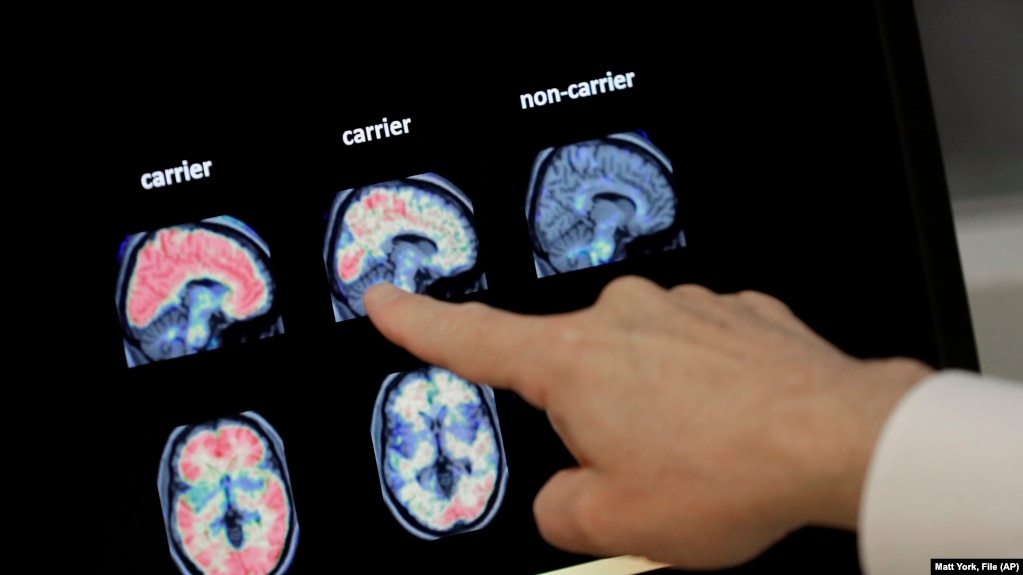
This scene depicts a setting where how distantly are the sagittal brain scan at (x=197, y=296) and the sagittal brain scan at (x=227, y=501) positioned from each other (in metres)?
0.09

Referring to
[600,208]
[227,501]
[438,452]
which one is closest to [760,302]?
[600,208]

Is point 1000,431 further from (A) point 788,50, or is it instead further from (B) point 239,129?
(B) point 239,129

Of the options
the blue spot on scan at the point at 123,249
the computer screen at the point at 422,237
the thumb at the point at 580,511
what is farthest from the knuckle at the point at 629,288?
the blue spot on scan at the point at 123,249

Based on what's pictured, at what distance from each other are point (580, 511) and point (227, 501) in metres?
0.64

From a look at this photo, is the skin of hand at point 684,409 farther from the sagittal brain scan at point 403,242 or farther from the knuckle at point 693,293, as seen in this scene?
the sagittal brain scan at point 403,242

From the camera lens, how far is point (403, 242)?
1.20 meters

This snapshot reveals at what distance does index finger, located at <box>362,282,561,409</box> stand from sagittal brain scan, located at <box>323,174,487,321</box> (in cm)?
43

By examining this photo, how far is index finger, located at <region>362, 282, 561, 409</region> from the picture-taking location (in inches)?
26.3

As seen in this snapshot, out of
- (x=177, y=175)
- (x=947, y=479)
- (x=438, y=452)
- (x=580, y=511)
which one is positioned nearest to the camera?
(x=947, y=479)

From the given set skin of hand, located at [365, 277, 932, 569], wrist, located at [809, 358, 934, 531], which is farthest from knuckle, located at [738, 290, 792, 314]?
wrist, located at [809, 358, 934, 531]

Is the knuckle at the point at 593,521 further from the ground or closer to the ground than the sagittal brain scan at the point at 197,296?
closer to the ground

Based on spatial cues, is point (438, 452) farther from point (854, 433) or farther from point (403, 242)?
point (854, 433)

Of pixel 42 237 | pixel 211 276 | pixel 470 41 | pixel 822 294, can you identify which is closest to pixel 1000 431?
pixel 822 294

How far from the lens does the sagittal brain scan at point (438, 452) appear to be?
46.1 inches
